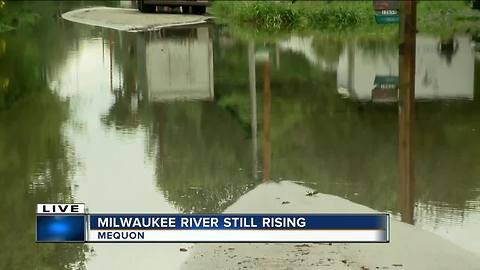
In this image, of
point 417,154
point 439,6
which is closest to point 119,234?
point 417,154

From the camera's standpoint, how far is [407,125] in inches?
610

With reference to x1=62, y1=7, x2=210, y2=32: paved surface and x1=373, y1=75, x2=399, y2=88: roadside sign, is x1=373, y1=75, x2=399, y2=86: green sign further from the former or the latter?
x1=62, y1=7, x2=210, y2=32: paved surface

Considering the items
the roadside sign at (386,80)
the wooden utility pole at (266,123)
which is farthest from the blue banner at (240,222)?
the roadside sign at (386,80)

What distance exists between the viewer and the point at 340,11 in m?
39.7

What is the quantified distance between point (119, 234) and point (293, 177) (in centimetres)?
396

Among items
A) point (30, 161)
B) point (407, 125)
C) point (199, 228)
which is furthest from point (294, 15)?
point (199, 228)

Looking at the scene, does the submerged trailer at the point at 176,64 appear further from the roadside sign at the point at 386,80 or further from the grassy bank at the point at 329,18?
the grassy bank at the point at 329,18

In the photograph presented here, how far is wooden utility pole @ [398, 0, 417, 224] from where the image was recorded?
421 inches

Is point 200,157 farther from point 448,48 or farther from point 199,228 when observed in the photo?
point 448,48

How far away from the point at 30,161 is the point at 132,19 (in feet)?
102

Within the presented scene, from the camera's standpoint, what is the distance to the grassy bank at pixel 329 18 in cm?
3747

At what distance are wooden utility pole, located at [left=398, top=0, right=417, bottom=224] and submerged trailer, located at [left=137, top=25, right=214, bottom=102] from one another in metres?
4.18

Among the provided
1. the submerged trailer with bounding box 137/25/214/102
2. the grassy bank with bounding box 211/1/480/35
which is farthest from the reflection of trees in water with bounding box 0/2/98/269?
the grassy bank with bounding box 211/1/480/35

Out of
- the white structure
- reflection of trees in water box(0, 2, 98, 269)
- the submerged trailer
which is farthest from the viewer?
the submerged trailer
